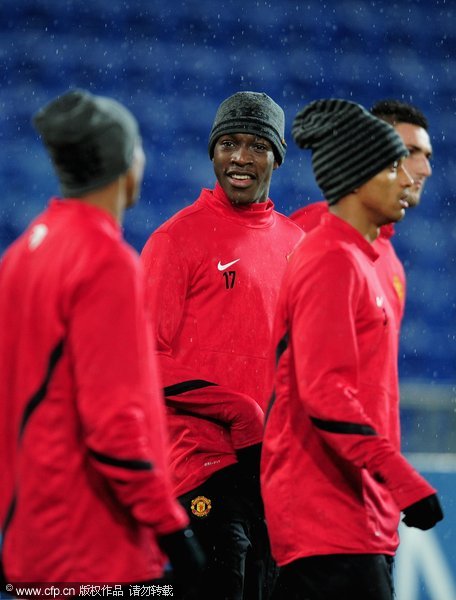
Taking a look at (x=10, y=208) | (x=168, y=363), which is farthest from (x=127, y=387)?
(x=10, y=208)

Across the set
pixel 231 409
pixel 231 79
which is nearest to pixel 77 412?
pixel 231 409

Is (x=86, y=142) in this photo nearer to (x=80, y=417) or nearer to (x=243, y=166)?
(x=80, y=417)

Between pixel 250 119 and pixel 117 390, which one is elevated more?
pixel 250 119

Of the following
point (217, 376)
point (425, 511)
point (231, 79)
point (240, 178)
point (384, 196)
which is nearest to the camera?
point (425, 511)

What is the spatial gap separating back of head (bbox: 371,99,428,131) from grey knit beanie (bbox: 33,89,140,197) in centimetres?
202

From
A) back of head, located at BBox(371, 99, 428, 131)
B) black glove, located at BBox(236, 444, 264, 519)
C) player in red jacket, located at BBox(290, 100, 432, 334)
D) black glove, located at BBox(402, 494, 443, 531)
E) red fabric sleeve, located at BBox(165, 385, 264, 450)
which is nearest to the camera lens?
black glove, located at BBox(402, 494, 443, 531)

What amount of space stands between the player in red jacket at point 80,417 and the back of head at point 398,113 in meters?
2.13

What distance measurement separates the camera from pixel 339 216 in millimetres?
2809

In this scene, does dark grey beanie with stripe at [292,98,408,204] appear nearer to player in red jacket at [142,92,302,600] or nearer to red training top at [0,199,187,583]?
player in red jacket at [142,92,302,600]

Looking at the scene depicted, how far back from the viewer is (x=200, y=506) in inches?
135

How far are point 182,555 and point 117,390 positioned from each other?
0.31m

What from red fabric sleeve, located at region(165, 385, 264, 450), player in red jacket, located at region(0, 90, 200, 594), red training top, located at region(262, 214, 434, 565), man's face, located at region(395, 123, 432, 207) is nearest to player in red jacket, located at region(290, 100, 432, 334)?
man's face, located at region(395, 123, 432, 207)

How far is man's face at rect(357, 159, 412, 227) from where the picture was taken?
9.16 ft

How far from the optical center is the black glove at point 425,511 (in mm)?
2521
